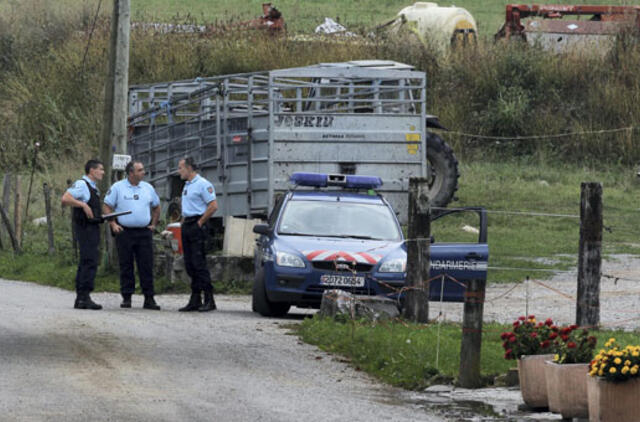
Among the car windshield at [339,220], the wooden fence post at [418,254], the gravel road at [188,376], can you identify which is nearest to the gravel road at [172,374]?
the gravel road at [188,376]

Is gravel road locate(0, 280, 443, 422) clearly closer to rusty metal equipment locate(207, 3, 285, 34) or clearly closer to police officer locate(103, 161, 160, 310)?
police officer locate(103, 161, 160, 310)

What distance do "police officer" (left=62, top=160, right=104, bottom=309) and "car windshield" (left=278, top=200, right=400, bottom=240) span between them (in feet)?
7.56

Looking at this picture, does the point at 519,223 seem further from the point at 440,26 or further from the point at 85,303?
the point at 440,26

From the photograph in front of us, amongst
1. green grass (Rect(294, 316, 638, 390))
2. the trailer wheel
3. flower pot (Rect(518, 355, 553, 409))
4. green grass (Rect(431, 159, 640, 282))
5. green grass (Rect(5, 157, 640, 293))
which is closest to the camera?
flower pot (Rect(518, 355, 553, 409))

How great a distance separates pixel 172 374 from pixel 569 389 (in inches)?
134

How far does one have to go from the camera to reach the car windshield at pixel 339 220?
1784 cm

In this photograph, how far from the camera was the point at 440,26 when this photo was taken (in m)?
41.7

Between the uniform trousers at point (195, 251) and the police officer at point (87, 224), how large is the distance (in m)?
1.10

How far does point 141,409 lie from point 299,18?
142 feet

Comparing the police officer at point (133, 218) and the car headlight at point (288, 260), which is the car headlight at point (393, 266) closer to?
the car headlight at point (288, 260)

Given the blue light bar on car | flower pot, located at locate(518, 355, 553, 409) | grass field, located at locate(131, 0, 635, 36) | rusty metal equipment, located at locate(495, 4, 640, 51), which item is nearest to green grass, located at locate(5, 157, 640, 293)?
the blue light bar on car


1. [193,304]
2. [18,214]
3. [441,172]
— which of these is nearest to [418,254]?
[193,304]

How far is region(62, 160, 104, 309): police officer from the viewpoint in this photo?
17.3m

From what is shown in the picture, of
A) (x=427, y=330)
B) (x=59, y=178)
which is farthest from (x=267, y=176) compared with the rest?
(x=59, y=178)
